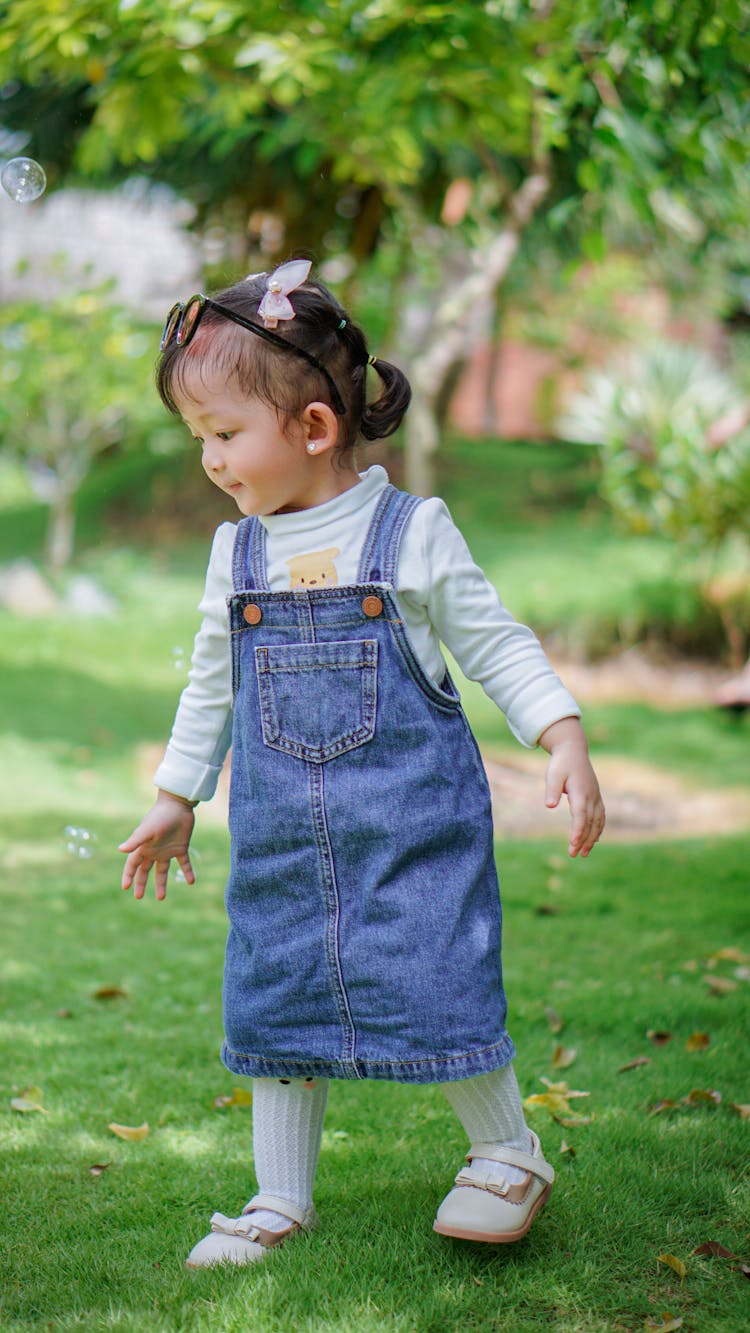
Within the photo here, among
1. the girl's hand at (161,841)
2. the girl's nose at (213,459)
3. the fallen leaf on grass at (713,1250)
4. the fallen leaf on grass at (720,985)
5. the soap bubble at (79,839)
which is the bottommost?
the fallen leaf on grass at (720,985)

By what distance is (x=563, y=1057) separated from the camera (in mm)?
3070

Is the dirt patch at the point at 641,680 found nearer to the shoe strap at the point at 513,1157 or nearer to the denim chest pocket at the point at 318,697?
the shoe strap at the point at 513,1157

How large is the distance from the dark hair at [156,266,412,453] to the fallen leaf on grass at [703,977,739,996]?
208 centimetres

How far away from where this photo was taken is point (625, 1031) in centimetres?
329

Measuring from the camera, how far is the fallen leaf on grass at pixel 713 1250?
6.82 feet

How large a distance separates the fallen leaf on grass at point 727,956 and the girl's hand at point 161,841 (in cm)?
216

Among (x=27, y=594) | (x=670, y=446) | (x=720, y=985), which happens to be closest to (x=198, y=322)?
(x=720, y=985)

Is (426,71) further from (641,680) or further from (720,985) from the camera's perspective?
(641,680)

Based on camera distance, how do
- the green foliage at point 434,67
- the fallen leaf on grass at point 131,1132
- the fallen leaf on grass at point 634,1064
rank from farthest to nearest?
the green foliage at point 434,67
the fallen leaf on grass at point 634,1064
the fallen leaf on grass at point 131,1132

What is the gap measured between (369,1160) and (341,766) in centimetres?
92

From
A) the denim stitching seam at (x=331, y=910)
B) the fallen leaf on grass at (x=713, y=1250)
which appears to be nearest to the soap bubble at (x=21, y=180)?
the denim stitching seam at (x=331, y=910)

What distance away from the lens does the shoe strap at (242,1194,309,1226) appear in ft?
7.00

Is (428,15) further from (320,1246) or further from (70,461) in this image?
(70,461)

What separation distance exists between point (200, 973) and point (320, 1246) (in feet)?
6.32
